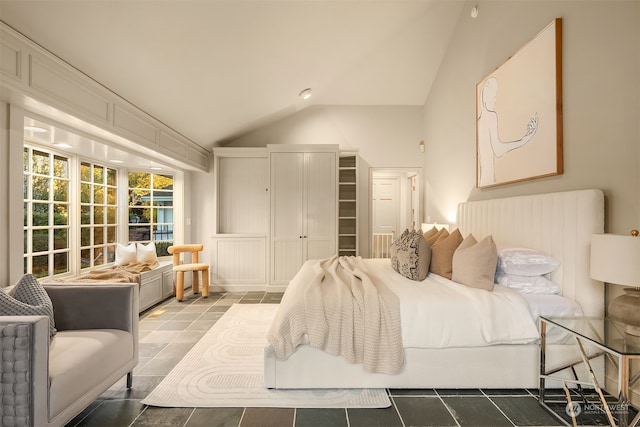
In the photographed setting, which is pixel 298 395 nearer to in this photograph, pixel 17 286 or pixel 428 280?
pixel 428 280

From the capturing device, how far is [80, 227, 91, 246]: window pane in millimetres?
3517

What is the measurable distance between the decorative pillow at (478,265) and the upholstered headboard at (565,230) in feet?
1.24

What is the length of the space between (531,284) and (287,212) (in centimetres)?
317

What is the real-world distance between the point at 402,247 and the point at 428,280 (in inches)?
16.4

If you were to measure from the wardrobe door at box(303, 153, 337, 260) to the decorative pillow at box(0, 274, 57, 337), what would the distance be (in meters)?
3.15

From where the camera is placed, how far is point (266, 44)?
284 centimetres

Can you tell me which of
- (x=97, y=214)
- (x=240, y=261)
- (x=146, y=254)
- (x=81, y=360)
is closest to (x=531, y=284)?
(x=81, y=360)

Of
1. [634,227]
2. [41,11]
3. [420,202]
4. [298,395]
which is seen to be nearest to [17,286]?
[41,11]

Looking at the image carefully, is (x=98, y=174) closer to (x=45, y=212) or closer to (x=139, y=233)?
(x=45, y=212)

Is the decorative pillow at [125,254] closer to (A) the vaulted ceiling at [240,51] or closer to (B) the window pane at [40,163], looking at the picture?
(B) the window pane at [40,163]

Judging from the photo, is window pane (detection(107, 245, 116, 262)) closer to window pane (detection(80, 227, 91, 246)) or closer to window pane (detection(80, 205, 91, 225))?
window pane (detection(80, 227, 91, 246))

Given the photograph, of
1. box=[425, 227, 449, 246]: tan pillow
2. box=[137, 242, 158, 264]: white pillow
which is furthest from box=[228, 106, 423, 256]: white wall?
box=[137, 242, 158, 264]: white pillow

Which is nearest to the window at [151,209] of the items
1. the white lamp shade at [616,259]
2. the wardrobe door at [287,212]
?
the wardrobe door at [287,212]

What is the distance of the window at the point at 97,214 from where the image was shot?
11.7ft
